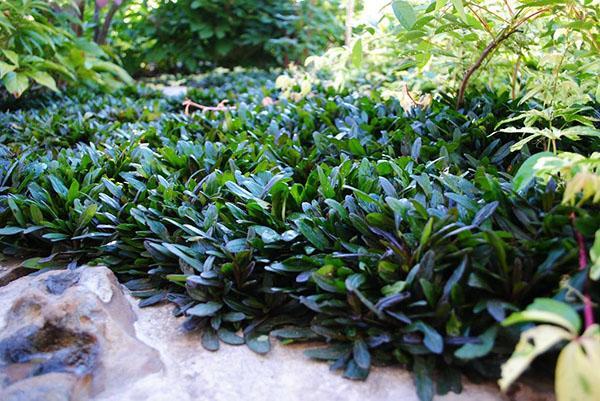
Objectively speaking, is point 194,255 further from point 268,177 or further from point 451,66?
point 451,66

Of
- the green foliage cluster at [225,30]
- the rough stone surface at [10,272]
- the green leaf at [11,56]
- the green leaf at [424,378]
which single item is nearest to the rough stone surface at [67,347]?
the rough stone surface at [10,272]

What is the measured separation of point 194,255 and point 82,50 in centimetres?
380

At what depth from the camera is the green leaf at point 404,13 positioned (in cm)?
187

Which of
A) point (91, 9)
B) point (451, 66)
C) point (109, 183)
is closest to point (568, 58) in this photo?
point (451, 66)

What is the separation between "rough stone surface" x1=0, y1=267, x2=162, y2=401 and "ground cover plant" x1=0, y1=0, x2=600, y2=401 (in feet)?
0.60

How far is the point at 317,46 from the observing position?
6.72 meters

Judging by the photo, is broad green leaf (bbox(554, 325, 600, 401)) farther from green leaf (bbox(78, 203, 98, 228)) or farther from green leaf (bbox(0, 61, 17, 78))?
green leaf (bbox(0, 61, 17, 78))

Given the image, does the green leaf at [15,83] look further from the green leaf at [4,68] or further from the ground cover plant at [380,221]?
the ground cover plant at [380,221]

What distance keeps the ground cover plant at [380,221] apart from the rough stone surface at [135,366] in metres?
0.05

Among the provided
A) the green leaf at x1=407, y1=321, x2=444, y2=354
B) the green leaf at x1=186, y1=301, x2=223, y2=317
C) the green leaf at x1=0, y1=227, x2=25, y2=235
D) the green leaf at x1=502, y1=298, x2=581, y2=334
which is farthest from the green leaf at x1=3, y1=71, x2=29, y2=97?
the green leaf at x1=502, y1=298, x2=581, y2=334

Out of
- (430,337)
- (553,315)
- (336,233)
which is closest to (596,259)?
(553,315)

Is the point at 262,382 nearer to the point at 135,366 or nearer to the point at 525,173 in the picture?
the point at 135,366

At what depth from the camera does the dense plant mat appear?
50.6 inches

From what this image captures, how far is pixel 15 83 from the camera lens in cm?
362
